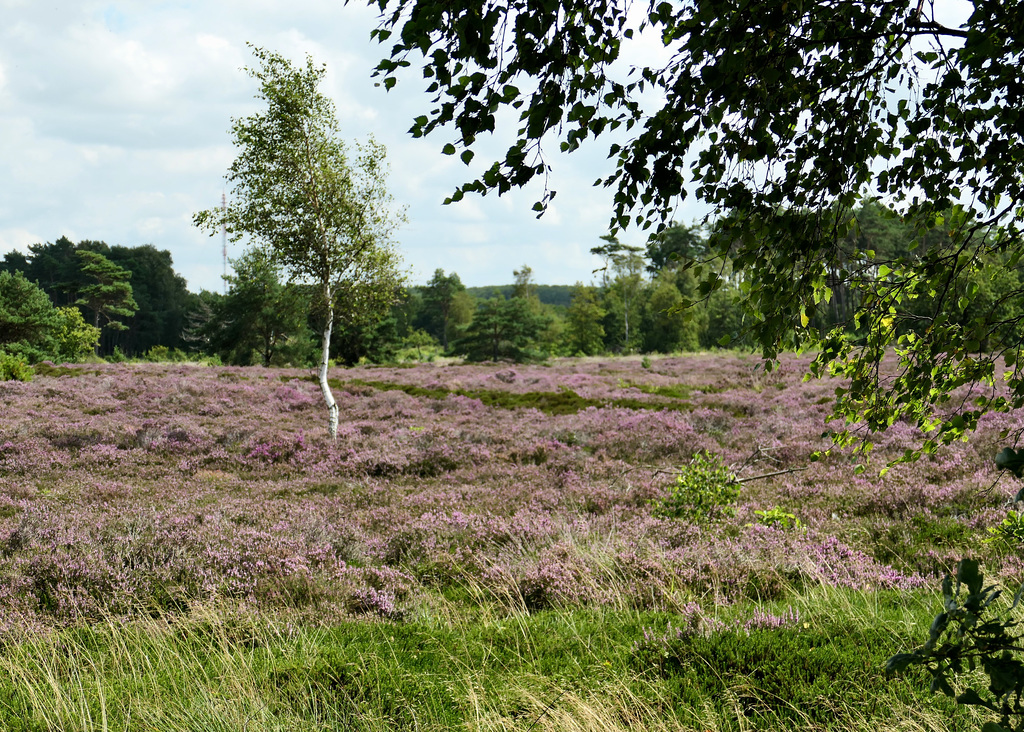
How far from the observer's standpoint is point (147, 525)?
24.2ft

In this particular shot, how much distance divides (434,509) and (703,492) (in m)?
3.96

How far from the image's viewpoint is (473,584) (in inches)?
234

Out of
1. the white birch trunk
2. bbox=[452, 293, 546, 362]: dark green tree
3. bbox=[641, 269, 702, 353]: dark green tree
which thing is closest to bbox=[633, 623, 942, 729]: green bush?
the white birch trunk

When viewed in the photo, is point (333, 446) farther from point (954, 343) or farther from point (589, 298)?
point (589, 298)

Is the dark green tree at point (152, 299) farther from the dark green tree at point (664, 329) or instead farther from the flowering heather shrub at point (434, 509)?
the flowering heather shrub at point (434, 509)

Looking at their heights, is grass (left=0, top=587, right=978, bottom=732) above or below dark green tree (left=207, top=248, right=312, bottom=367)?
below

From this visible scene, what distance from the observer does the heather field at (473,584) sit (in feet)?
11.7

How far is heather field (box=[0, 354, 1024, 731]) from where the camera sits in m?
3.57

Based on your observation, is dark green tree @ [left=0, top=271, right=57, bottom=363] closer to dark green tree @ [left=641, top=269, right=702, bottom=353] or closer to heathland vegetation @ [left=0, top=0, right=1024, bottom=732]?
heathland vegetation @ [left=0, top=0, right=1024, bottom=732]

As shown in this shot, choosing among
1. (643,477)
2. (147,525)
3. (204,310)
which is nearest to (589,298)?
(204,310)

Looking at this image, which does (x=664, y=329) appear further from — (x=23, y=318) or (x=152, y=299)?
(x=152, y=299)

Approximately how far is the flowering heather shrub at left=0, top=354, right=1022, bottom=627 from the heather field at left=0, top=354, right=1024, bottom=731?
0.05 metres

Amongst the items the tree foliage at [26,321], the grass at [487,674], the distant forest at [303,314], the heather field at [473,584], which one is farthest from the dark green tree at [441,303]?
the grass at [487,674]

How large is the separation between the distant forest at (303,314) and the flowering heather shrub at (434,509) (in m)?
5.11
